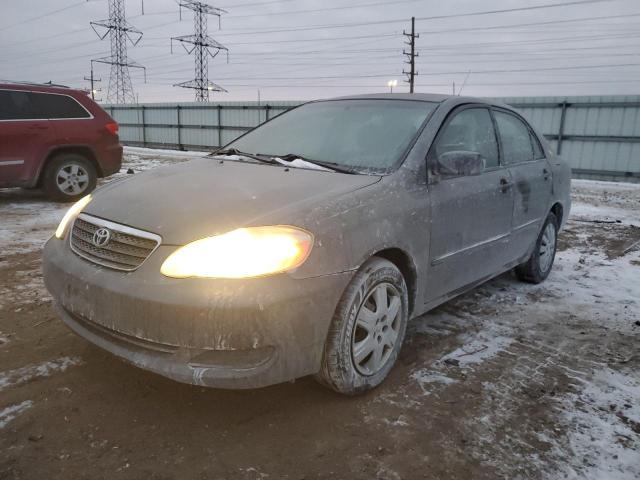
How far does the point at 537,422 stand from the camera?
2430mm

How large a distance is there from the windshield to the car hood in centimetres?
27

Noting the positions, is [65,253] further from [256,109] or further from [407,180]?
[256,109]

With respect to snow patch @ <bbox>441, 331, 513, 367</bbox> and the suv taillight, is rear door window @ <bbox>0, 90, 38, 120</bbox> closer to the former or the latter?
the suv taillight

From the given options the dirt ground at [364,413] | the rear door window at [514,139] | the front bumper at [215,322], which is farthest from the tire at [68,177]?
the rear door window at [514,139]

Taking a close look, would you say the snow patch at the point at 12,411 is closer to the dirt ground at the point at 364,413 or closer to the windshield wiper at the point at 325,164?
the dirt ground at the point at 364,413

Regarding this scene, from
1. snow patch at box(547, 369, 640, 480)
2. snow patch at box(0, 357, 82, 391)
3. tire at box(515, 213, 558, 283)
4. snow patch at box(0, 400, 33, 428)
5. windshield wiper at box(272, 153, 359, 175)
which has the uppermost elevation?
windshield wiper at box(272, 153, 359, 175)

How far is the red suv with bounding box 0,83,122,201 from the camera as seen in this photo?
279 inches

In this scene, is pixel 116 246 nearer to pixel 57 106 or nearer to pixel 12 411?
pixel 12 411

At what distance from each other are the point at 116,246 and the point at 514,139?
3.18m

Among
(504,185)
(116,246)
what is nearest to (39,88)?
(116,246)

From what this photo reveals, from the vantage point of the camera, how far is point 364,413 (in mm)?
2439

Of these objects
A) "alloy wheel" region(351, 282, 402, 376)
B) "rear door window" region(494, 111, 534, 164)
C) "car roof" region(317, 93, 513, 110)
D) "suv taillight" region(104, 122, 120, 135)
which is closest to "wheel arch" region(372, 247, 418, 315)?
"alloy wheel" region(351, 282, 402, 376)

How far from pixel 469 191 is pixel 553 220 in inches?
75.7

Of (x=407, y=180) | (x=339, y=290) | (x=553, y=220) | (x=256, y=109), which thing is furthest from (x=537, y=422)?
(x=256, y=109)
